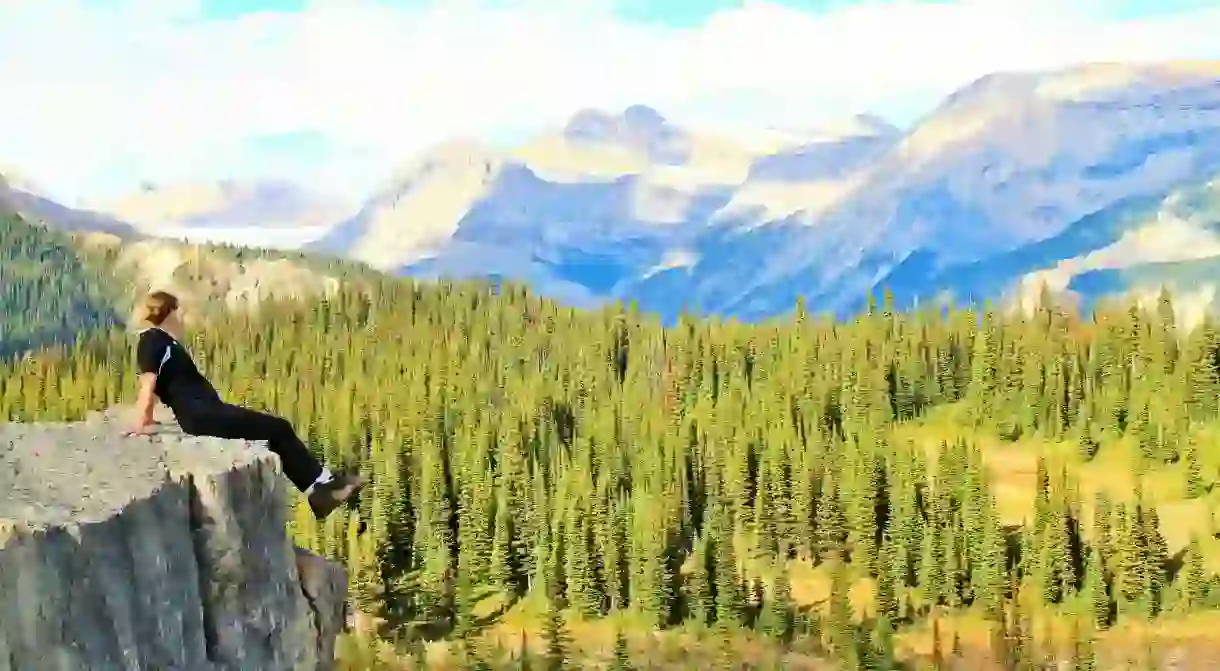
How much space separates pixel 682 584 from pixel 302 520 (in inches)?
1377

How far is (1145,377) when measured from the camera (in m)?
159

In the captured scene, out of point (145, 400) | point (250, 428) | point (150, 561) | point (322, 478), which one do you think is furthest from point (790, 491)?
point (150, 561)

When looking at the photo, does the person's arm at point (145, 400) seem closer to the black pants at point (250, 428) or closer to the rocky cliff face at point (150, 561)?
the rocky cliff face at point (150, 561)

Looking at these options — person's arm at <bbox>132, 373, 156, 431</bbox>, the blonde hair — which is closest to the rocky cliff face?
person's arm at <bbox>132, 373, 156, 431</bbox>

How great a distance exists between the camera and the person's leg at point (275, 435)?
17.9m

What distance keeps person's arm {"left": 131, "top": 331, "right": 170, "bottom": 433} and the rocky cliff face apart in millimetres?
391

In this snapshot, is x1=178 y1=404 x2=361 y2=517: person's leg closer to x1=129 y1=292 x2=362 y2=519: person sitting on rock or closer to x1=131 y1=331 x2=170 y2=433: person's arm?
x1=129 y1=292 x2=362 y2=519: person sitting on rock

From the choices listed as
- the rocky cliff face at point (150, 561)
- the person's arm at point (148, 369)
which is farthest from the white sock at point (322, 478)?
the person's arm at point (148, 369)

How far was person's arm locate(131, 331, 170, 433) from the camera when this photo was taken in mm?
17766

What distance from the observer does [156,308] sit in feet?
61.3

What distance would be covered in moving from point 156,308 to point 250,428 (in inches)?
91.7

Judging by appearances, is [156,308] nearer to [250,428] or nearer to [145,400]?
[145,400]

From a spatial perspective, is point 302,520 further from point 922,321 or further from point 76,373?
point 922,321

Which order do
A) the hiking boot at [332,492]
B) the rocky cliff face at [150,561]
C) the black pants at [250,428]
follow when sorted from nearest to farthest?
1. the rocky cliff face at [150,561]
2. the black pants at [250,428]
3. the hiking boot at [332,492]
